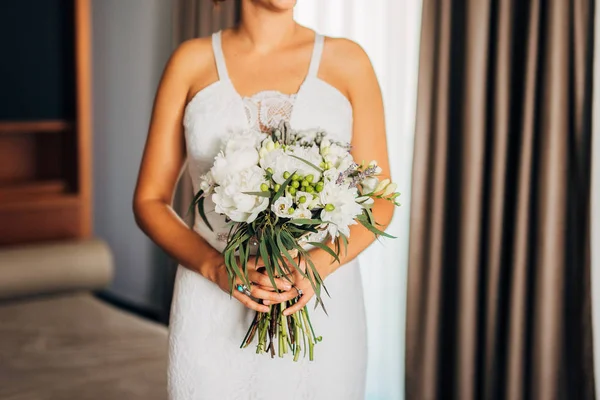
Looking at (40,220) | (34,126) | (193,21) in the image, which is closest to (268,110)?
(193,21)

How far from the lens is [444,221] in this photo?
2.87m

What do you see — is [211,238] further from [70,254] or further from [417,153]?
[70,254]

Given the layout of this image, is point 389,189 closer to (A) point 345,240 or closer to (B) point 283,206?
(A) point 345,240

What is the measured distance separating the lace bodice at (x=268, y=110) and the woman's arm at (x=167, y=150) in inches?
6.1

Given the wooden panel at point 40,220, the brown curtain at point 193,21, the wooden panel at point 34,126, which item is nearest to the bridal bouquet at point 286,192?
the brown curtain at point 193,21

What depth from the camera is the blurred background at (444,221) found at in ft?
8.11

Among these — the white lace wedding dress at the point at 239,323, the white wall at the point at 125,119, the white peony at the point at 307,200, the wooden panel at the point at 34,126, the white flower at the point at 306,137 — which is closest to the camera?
the white peony at the point at 307,200

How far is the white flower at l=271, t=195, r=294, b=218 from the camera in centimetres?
160

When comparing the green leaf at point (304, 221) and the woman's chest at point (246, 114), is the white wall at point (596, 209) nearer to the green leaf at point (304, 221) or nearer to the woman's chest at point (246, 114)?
the woman's chest at point (246, 114)

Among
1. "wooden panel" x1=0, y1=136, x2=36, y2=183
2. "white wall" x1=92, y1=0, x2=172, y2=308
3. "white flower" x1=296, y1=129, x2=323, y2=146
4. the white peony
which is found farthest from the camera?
"white wall" x1=92, y1=0, x2=172, y2=308

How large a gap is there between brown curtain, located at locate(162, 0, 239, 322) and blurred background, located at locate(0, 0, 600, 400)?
0.04 feet

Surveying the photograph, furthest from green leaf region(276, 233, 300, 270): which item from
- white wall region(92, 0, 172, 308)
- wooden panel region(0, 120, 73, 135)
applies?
white wall region(92, 0, 172, 308)

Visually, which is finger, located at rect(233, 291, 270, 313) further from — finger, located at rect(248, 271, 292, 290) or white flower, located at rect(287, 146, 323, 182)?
white flower, located at rect(287, 146, 323, 182)

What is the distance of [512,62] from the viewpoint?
2.62 metres
